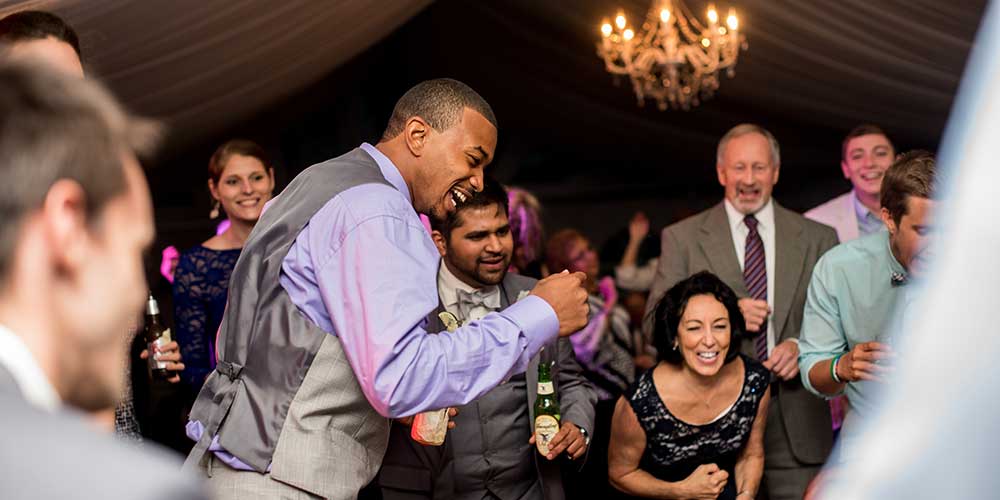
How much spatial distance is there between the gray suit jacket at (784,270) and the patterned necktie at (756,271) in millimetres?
28

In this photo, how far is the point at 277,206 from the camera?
2.30 m

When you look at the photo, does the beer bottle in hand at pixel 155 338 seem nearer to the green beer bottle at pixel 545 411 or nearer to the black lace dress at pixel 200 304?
the black lace dress at pixel 200 304

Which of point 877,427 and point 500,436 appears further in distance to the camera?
point 500,436

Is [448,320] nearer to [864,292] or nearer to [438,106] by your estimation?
[438,106]

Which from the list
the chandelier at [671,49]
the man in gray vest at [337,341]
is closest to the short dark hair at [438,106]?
the man in gray vest at [337,341]

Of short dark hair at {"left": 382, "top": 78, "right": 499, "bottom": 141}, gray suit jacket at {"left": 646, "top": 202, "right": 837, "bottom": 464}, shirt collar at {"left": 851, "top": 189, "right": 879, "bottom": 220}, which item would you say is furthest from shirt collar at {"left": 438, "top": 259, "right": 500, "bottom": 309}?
shirt collar at {"left": 851, "top": 189, "right": 879, "bottom": 220}

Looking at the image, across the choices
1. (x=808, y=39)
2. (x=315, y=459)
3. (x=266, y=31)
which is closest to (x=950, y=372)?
(x=315, y=459)

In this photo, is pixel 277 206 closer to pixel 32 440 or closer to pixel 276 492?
pixel 276 492

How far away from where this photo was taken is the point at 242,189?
12.7ft

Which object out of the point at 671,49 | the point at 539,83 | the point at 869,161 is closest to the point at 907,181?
the point at 869,161

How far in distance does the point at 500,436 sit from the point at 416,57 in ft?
16.6

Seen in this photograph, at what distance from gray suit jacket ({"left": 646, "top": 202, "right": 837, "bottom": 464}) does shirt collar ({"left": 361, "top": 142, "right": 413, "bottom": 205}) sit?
1649 millimetres

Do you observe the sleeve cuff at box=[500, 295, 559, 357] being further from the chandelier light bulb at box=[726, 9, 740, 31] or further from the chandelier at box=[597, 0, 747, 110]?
the chandelier at box=[597, 0, 747, 110]

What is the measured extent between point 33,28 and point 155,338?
1.36 metres
